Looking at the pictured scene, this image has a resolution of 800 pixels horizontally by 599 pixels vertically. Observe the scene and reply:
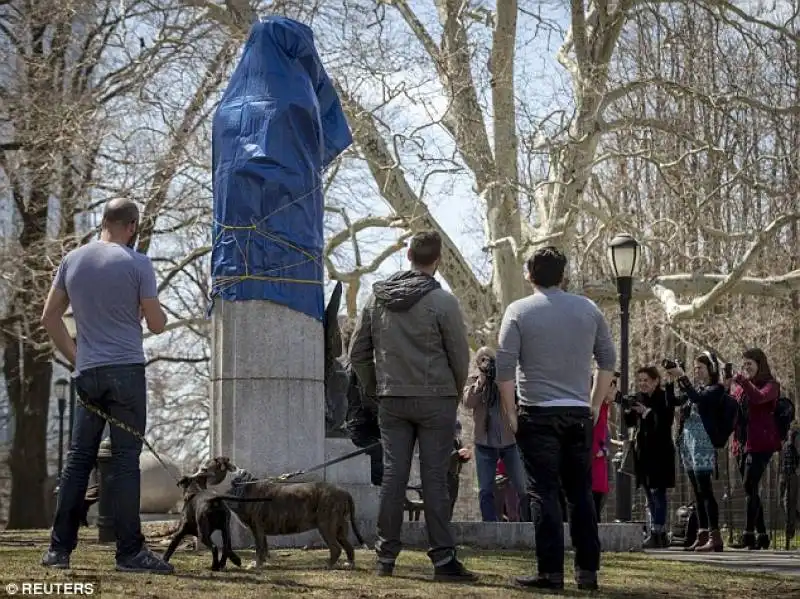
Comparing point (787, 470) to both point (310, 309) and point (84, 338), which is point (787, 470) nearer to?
point (310, 309)

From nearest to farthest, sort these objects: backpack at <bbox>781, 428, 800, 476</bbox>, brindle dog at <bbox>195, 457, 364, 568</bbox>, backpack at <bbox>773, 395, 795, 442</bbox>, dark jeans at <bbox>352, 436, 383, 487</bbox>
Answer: brindle dog at <bbox>195, 457, 364, 568</bbox>
dark jeans at <bbox>352, 436, 383, 487</bbox>
backpack at <bbox>773, 395, 795, 442</bbox>
backpack at <bbox>781, 428, 800, 476</bbox>

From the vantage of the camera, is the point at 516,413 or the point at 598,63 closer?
the point at 516,413

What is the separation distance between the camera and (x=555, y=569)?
324 inches

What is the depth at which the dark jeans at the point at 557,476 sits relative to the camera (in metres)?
8.26

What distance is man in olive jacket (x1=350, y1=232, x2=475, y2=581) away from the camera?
8617mm

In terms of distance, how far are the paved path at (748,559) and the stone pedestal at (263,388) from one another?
3.14m

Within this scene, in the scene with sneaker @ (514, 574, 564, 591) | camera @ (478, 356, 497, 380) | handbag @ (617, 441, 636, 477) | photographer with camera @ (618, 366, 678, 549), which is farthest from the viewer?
handbag @ (617, 441, 636, 477)

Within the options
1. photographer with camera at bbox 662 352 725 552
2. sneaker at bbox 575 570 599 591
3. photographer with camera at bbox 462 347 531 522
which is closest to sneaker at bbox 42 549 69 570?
sneaker at bbox 575 570 599 591

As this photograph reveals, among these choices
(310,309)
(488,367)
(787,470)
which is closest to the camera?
(310,309)

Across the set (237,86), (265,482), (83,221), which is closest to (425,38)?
(83,221)

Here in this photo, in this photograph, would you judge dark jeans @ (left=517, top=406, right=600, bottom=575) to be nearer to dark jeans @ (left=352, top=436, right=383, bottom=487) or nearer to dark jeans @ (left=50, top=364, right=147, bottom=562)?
dark jeans @ (left=50, top=364, right=147, bottom=562)

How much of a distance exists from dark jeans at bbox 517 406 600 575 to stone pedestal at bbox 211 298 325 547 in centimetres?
351

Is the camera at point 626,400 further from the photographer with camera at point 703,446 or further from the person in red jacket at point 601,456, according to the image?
the photographer with camera at point 703,446

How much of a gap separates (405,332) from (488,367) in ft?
15.4
